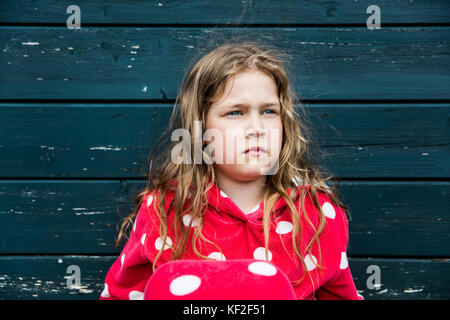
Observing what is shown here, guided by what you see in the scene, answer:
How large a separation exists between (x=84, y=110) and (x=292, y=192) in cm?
73

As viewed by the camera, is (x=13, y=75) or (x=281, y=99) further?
(x=13, y=75)

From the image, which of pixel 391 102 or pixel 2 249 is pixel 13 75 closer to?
pixel 2 249

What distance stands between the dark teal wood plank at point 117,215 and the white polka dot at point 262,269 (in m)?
0.66

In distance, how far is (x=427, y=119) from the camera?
4.07 feet

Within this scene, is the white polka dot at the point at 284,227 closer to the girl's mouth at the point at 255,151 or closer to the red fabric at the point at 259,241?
the red fabric at the point at 259,241

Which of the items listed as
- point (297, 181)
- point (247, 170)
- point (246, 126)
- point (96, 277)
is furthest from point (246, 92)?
point (96, 277)

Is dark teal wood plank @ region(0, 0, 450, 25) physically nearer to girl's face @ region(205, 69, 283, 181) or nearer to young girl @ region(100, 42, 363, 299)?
young girl @ region(100, 42, 363, 299)

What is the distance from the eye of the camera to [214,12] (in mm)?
1235

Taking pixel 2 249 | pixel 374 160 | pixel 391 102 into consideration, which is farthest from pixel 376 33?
pixel 2 249

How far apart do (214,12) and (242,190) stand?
2.01 feet

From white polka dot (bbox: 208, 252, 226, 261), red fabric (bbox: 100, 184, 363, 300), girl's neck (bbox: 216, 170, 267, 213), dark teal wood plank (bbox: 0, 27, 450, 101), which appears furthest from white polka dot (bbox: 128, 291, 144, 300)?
dark teal wood plank (bbox: 0, 27, 450, 101)

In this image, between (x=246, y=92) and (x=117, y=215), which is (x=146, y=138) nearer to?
(x=117, y=215)

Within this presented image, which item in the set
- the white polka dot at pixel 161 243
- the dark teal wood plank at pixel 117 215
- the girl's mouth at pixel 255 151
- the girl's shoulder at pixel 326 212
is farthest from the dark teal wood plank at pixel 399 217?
the white polka dot at pixel 161 243

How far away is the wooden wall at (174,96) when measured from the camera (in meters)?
1.23
